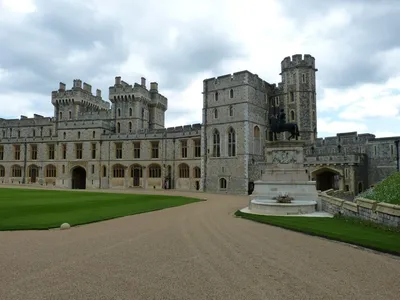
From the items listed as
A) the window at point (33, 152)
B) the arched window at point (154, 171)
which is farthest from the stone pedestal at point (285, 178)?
the window at point (33, 152)

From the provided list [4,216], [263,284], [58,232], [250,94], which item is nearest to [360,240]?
[263,284]

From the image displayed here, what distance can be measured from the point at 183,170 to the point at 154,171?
4786 millimetres

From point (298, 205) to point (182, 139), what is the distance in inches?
1150

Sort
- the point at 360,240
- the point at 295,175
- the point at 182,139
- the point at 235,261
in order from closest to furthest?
1. the point at 235,261
2. the point at 360,240
3. the point at 295,175
4. the point at 182,139

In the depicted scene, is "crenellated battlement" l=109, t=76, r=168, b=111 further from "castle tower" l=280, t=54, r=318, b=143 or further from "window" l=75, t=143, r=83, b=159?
"castle tower" l=280, t=54, r=318, b=143

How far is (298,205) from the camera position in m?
15.2

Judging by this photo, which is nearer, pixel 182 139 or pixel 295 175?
pixel 295 175

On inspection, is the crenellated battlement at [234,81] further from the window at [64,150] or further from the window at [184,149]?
the window at [64,150]

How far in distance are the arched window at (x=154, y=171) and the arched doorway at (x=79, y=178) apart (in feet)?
42.1

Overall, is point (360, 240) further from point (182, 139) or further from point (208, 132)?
point (182, 139)

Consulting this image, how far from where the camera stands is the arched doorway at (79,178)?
164 feet

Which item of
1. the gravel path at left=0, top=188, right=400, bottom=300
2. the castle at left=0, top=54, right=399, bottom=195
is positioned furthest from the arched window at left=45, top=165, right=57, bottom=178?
the gravel path at left=0, top=188, right=400, bottom=300

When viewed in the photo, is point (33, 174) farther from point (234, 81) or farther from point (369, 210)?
point (369, 210)

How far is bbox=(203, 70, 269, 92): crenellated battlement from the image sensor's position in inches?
1447
